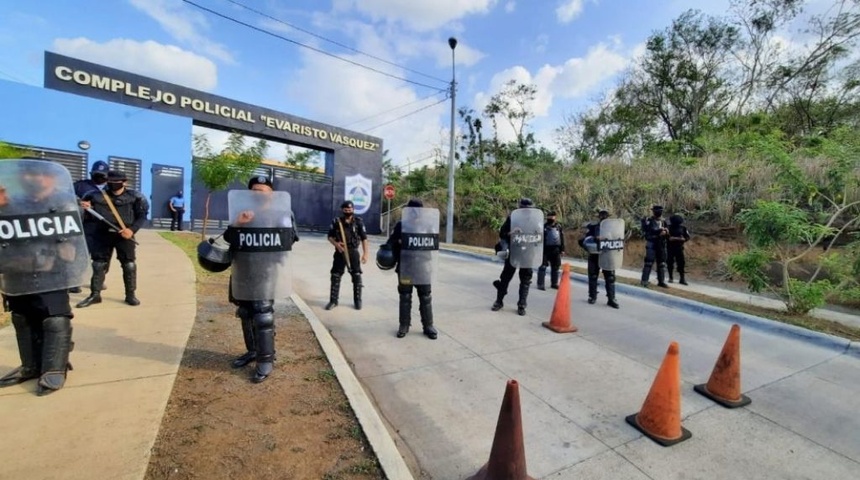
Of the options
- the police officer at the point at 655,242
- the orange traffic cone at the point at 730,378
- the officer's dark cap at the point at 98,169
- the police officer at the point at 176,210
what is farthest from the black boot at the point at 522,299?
the police officer at the point at 176,210

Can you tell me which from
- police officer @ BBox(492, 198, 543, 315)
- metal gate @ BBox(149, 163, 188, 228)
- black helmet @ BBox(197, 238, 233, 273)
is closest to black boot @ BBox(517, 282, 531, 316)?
police officer @ BBox(492, 198, 543, 315)

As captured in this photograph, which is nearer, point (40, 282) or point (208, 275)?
point (40, 282)

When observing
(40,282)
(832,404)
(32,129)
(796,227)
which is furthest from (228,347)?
(32,129)

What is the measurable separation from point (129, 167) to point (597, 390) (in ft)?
53.9

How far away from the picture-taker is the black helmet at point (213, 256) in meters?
3.32

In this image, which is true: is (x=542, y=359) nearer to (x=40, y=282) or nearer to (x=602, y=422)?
(x=602, y=422)

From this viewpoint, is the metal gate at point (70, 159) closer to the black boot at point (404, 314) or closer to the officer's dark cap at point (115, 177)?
the officer's dark cap at point (115, 177)

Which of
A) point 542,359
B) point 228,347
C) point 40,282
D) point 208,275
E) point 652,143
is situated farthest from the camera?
point 652,143

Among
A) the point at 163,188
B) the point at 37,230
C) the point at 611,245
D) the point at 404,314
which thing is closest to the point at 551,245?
the point at 611,245

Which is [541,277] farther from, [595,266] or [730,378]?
[730,378]

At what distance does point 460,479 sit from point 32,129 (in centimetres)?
1658

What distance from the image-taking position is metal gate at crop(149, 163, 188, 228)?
15195 millimetres

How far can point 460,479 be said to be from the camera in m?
2.44

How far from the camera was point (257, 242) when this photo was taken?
11.0ft
